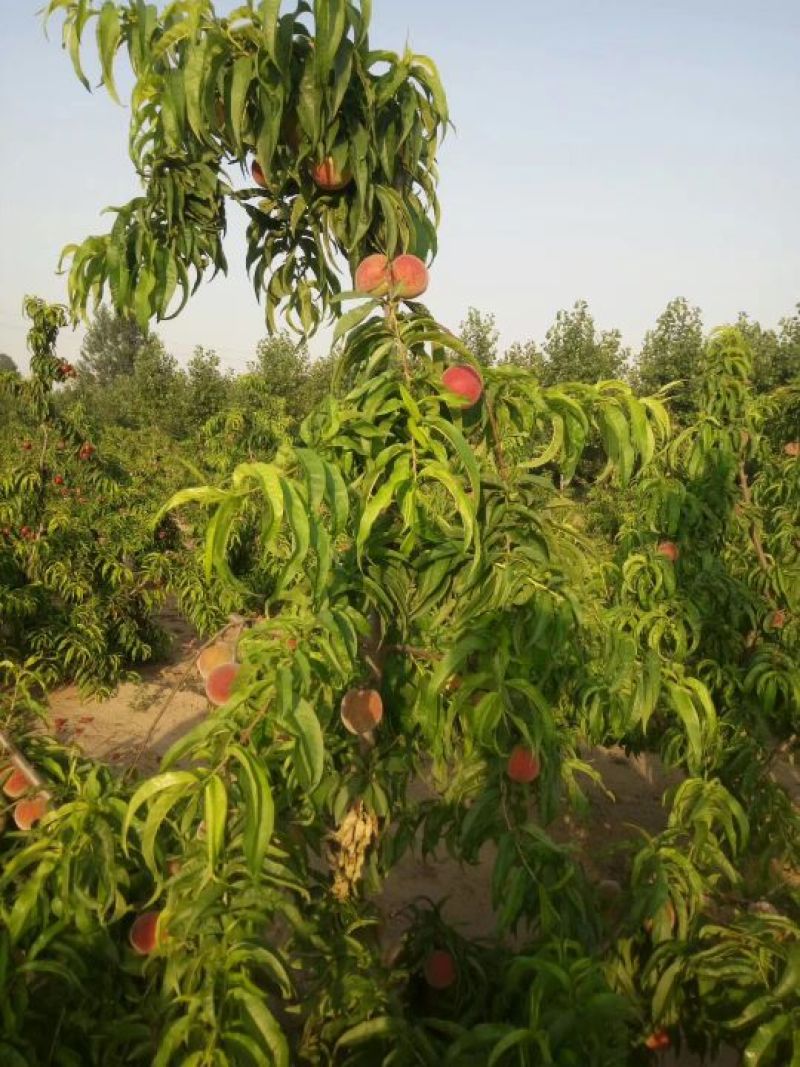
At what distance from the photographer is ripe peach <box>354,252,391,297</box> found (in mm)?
1462

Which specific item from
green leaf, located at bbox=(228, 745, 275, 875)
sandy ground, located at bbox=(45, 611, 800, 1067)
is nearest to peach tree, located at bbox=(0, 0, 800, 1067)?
green leaf, located at bbox=(228, 745, 275, 875)

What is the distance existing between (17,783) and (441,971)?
137cm

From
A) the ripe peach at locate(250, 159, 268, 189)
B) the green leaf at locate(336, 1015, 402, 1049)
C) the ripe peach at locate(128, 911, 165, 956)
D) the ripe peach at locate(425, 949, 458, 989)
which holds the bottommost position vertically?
the ripe peach at locate(425, 949, 458, 989)

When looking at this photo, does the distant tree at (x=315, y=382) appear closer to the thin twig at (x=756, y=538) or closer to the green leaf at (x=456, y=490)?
the thin twig at (x=756, y=538)

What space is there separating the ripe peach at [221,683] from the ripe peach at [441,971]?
1220mm

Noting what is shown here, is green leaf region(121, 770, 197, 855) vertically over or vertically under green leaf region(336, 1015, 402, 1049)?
over

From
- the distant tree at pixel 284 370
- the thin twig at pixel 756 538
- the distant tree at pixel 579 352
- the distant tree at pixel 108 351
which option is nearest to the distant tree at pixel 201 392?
the distant tree at pixel 284 370

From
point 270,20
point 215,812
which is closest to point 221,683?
point 215,812

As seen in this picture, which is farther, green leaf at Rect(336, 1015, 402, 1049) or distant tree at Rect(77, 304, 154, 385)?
distant tree at Rect(77, 304, 154, 385)

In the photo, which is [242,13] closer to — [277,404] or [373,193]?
[373,193]

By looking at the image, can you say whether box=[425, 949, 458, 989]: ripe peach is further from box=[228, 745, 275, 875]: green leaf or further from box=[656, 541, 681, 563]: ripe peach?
box=[656, 541, 681, 563]: ripe peach

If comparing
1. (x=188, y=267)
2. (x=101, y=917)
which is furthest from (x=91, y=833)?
(x=188, y=267)

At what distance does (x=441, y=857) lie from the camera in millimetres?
4684

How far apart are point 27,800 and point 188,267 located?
1396 millimetres
